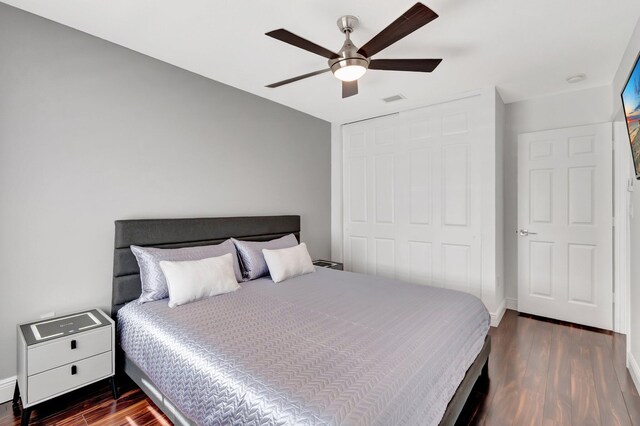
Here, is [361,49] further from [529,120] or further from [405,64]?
[529,120]

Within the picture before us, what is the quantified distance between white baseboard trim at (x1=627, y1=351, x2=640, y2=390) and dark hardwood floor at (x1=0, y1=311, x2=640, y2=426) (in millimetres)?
38

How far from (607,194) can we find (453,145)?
1.57 metres

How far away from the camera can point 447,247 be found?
12.0 feet

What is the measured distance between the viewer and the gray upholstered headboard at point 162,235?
2.38 meters

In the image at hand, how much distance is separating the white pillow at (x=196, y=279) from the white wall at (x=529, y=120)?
3.26 metres

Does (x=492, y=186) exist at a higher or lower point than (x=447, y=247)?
higher

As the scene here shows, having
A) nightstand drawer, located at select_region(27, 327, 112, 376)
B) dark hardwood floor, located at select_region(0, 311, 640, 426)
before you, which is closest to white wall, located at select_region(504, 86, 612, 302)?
dark hardwood floor, located at select_region(0, 311, 640, 426)

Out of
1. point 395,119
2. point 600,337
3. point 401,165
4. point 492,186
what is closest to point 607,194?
point 492,186

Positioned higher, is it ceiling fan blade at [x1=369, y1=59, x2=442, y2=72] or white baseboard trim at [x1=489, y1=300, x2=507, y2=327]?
ceiling fan blade at [x1=369, y1=59, x2=442, y2=72]

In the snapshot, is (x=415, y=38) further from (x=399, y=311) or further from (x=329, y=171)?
(x=329, y=171)

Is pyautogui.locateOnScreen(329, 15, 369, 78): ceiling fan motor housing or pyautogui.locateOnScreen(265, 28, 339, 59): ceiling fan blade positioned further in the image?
pyautogui.locateOnScreen(329, 15, 369, 78): ceiling fan motor housing

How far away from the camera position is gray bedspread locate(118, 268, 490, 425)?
1.20 metres

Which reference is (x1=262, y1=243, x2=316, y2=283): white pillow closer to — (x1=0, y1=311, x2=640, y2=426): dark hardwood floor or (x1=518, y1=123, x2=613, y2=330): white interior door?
(x1=0, y1=311, x2=640, y2=426): dark hardwood floor

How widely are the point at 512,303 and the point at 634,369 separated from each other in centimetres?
154
